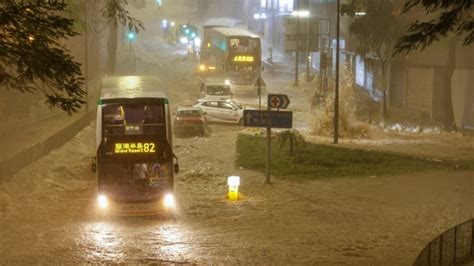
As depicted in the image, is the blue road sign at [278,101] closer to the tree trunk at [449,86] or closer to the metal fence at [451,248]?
the metal fence at [451,248]

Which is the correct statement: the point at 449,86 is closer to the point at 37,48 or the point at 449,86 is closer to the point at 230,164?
the point at 230,164

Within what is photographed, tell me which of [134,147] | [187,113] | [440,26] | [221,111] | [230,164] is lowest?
[230,164]

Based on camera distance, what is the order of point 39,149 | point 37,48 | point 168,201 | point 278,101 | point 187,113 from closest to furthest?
point 37,48 → point 168,201 → point 278,101 → point 39,149 → point 187,113

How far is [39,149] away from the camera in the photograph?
26719 millimetres

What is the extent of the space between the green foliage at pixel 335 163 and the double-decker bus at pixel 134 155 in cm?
665

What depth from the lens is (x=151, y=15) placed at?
117 metres

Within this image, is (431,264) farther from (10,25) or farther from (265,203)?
(265,203)

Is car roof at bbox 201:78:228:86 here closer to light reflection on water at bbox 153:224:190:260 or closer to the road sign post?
the road sign post

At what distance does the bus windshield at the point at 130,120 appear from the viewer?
1894 cm

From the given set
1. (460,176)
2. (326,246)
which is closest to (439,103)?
(460,176)

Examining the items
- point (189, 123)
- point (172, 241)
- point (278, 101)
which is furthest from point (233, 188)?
point (189, 123)

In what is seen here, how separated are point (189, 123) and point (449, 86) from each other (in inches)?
523

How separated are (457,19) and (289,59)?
6599 cm

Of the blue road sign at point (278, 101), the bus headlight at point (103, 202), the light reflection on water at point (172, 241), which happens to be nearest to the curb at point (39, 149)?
the bus headlight at point (103, 202)
